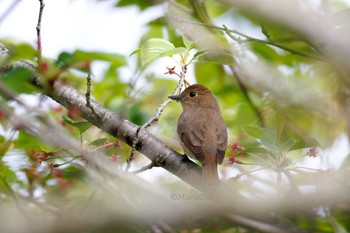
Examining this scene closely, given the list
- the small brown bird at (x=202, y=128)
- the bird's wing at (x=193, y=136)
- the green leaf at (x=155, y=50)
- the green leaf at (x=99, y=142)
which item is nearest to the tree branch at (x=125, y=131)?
the small brown bird at (x=202, y=128)

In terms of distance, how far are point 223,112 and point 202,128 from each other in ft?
2.81

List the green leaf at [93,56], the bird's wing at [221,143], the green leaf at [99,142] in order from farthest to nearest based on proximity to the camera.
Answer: the bird's wing at [221,143] → the green leaf at [99,142] → the green leaf at [93,56]

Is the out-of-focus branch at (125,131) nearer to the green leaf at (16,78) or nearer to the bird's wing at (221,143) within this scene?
the bird's wing at (221,143)

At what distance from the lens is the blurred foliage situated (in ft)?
7.64

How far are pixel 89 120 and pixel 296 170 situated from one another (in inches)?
43.0

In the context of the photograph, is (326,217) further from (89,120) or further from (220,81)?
(220,81)

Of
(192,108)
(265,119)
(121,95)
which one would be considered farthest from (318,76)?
(121,95)

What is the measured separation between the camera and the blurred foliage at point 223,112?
7.64ft

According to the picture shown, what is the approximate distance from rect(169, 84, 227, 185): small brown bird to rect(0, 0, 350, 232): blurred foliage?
0.42 feet

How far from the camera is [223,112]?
5301 millimetres

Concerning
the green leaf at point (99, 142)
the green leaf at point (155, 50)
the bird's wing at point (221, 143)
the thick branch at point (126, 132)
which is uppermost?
the bird's wing at point (221, 143)

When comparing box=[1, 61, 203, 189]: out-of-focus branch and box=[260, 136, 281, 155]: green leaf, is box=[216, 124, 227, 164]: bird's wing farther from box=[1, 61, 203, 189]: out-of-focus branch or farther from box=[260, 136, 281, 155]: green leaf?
box=[260, 136, 281, 155]: green leaf

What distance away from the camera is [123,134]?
3.17 meters

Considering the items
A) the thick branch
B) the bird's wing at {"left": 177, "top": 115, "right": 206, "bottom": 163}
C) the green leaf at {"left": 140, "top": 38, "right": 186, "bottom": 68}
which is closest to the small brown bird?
the bird's wing at {"left": 177, "top": 115, "right": 206, "bottom": 163}
